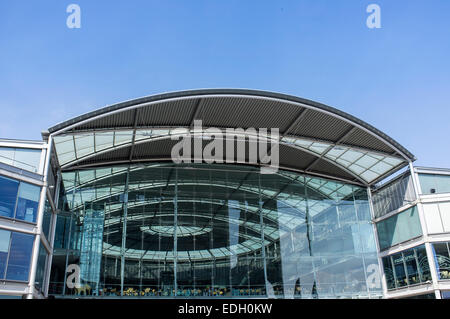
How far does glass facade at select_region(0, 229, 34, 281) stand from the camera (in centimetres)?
1773

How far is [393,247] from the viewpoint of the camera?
27.1 meters

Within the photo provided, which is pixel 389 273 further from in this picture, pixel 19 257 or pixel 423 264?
pixel 19 257

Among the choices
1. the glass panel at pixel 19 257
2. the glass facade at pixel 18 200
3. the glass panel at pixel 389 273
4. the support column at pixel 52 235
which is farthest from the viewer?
the glass panel at pixel 389 273

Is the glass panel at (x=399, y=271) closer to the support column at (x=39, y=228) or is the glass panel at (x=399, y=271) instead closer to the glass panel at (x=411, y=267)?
the glass panel at (x=411, y=267)

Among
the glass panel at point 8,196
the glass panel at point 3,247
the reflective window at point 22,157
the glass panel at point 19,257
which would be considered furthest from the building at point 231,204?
the glass panel at point 3,247

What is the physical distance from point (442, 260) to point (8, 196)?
2363 cm

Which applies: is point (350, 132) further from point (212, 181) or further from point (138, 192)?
point (138, 192)

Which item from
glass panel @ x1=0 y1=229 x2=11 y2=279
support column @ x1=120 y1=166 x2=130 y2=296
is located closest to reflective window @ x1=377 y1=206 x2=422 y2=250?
support column @ x1=120 y1=166 x2=130 y2=296

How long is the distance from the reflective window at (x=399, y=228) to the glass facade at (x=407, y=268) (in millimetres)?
847

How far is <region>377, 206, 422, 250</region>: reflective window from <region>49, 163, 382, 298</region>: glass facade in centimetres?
80

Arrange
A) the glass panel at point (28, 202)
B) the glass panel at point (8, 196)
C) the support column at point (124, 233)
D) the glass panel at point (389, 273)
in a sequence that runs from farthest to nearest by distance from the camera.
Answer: the glass panel at point (389, 273), the support column at point (124, 233), the glass panel at point (28, 202), the glass panel at point (8, 196)

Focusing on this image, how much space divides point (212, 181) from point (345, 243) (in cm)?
982

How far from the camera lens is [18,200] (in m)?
19.1

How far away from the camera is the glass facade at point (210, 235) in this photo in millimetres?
23625
